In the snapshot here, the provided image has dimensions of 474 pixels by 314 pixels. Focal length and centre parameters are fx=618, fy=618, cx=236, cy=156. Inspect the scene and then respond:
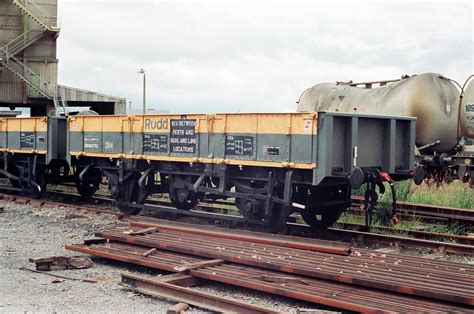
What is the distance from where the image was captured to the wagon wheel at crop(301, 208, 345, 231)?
11.8m

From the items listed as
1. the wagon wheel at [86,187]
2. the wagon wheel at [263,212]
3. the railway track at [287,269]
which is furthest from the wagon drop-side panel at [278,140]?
the wagon wheel at [86,187]

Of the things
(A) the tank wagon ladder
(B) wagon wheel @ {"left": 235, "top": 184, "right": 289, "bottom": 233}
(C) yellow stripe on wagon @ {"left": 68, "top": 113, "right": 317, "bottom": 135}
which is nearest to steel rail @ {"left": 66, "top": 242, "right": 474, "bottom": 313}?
(B) wagon wheel @ {"left": 235, "top": 184, "right": 289, "bottom": 233}

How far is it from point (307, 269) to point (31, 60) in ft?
111

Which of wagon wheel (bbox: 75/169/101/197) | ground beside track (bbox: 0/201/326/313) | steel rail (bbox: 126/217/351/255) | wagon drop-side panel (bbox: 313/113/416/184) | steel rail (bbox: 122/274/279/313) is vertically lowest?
ground beside track (bbox: 0/201/326/313)

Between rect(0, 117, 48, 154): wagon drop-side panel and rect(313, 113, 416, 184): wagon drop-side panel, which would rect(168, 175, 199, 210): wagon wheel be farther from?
rect(0, 117, 48, 154): wagon drop-side panel

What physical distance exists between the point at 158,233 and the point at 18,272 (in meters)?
2.44

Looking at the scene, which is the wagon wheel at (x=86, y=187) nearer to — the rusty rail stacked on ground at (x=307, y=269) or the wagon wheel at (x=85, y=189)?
the wagon wheel at (x=85, y=189)

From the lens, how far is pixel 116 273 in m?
8.75

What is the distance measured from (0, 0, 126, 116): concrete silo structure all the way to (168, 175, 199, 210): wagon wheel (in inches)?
1002

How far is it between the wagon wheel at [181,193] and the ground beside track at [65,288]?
6.44 ft

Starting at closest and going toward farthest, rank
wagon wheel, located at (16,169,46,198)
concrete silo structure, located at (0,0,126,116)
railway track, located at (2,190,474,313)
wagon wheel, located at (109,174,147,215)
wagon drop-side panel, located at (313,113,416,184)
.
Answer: railway track, located at (2,190,474,313), wagon drop-side panel, located at (313,113,416,184), wagon wheel, located at (109,174,147,215), wagon wheel, located at (16,169,46,198), concrete silo structure, located at (0,0,126,116)

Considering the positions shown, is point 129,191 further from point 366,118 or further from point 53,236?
point 366,118

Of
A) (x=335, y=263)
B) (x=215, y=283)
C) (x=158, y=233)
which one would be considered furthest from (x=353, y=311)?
(x=158, y=233)

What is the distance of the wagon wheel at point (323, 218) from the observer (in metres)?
11.8
